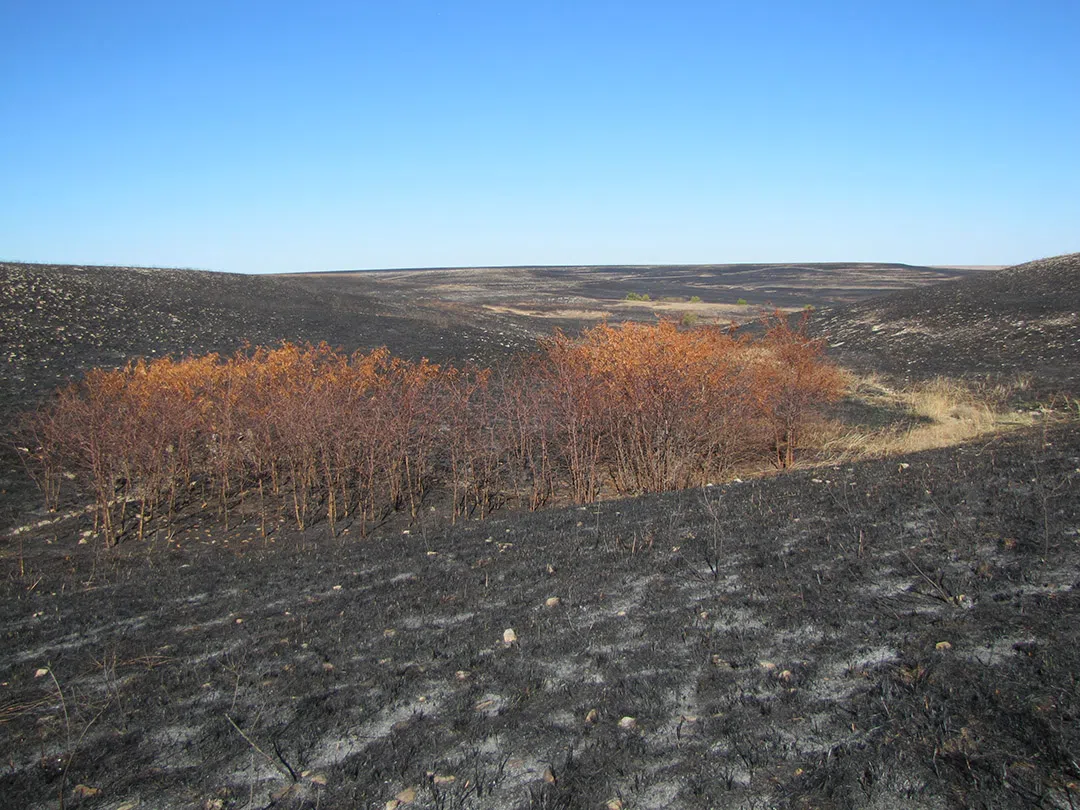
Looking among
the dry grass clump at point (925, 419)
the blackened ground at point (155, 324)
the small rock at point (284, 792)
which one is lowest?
the dry grass clump at point (925, 419)

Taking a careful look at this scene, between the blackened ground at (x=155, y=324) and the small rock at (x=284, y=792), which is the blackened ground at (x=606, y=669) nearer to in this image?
the small rock at (x=284, y=792)

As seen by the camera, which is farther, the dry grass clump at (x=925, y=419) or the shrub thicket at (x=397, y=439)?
the dry grass clump at (x=925, y=419)

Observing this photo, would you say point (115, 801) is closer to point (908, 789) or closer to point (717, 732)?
point (717, 732)

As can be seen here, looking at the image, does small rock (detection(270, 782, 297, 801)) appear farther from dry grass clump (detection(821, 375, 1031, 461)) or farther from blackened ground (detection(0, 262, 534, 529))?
blackened ground (detection(0, 262, 534, 529))

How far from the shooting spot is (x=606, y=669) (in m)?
4.28

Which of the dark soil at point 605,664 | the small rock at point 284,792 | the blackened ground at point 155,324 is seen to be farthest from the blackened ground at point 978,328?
the small rock at point 284,792

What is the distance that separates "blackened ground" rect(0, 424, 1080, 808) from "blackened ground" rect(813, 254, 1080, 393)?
13.8 m

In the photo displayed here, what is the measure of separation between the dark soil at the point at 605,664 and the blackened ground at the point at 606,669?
0.02 metres

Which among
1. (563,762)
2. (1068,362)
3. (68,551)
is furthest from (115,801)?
(1068,362)

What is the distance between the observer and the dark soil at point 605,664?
3238 mm

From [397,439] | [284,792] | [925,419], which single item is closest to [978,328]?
[925,419]

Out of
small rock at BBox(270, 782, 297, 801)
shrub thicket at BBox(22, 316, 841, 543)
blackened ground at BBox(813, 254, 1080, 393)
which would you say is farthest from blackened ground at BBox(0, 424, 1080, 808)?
blackened ground at BBox(813, 254, 1080, 393)

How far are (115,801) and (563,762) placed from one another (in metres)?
1.96

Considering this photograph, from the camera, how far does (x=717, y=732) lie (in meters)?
3.53
